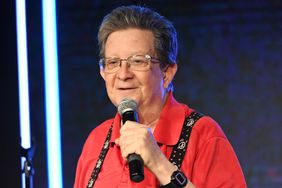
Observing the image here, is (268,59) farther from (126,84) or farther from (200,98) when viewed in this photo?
(126,84)

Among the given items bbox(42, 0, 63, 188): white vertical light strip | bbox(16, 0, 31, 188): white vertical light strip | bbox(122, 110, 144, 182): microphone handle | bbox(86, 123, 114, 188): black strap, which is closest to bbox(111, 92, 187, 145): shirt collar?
bbox(86, 123, 114, 188): black strap

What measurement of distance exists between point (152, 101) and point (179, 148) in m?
0.17

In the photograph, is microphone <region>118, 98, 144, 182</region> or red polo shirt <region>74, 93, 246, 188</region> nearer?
microphone <region>118, 98, 144, 182</region>

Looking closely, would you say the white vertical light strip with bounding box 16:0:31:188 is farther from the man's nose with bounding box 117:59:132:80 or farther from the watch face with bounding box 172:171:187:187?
the watch face with bounding box 172:171:187:187

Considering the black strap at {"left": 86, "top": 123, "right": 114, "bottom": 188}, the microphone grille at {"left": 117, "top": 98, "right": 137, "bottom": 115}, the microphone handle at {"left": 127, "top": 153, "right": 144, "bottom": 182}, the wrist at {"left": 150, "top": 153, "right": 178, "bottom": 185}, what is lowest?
the black strap at {"left": 86, "top": 123, "right": 114, "bottom": 188}

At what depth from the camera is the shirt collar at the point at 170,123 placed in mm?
1421

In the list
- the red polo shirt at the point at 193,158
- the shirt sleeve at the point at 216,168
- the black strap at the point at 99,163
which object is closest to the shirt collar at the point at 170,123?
the red polo shirt at the point at 193,158

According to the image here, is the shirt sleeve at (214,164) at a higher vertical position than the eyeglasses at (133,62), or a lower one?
lower

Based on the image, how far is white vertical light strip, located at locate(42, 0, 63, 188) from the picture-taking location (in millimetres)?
2430

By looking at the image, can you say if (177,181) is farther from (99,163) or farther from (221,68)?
(221,68)

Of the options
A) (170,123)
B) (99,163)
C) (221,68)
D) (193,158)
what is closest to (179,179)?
(193,158)

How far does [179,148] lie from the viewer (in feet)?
4.58

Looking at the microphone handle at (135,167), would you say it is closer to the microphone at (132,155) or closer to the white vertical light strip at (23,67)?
the microphone at (132,155)

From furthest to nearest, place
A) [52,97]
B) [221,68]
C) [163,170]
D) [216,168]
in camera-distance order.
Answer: [52,97] → [221,68] → [216,168] → [163,170]
